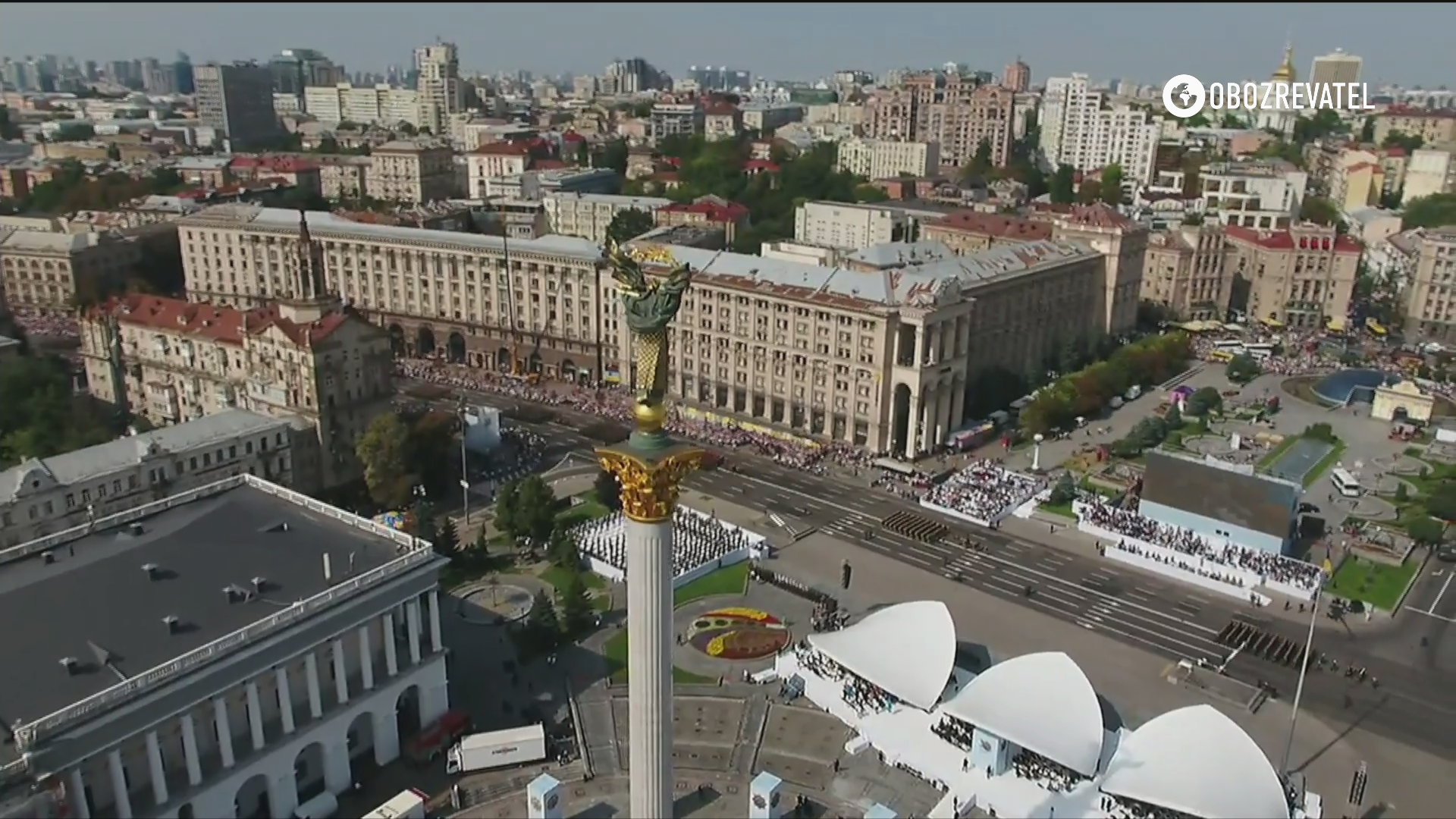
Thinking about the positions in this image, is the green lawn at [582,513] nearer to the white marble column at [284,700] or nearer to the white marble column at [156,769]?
the white marble column at [284,700]

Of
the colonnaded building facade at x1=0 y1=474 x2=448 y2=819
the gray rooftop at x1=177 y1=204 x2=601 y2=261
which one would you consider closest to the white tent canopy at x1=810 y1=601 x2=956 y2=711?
the colonnaded building facade at x1=0 y1=474 x2=448 y2=819

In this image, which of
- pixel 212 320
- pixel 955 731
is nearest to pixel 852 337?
pixel 955 731

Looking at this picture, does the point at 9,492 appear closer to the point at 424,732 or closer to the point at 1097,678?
the point at 424,732

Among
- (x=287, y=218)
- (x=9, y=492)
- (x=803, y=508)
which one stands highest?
(x=287, y=218)

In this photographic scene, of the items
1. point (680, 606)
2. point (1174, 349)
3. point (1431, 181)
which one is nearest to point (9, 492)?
point (680, 606)

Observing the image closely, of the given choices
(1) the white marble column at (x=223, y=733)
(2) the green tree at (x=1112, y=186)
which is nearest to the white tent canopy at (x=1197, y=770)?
(1) the white marble column at (x=223, y=733)

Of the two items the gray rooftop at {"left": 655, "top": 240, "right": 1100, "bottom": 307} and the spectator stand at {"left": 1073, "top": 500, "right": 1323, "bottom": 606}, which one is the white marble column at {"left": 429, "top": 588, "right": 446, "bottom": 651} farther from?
the gray rooftop at {"left": 655, "top": 240, "right": 1100, "bottom": 307}
